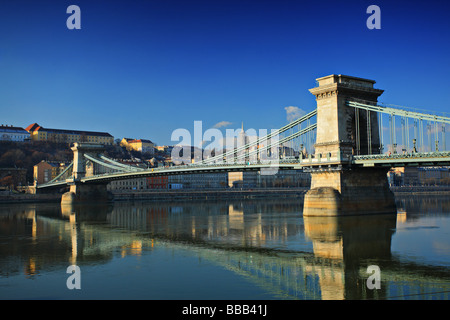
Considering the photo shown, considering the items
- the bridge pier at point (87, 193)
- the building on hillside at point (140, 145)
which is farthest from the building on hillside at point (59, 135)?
the bridge pier at point (87, 193)

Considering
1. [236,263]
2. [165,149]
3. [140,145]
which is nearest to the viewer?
[236,263]

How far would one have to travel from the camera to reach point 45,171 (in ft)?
314

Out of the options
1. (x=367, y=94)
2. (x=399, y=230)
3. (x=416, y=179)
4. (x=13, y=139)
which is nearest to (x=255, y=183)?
(x=416, y=179)

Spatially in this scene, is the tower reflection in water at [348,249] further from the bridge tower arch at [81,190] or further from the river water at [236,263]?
the bridge tower arch at [81,190]

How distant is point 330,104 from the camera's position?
31.9 meters

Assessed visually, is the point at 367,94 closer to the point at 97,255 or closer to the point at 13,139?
the point at 97,255

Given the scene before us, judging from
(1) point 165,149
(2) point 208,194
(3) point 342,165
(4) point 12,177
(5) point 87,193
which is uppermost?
(1) point 165,149

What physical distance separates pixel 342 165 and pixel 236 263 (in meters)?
Answer: 16.1

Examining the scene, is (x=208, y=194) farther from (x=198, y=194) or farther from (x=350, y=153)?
(x=350, y=153)

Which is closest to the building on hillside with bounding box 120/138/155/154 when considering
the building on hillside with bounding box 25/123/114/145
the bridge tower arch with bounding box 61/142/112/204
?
the building on hillside with bounding box 25/123/114/145

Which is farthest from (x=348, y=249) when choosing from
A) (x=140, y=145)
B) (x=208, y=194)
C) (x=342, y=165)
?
(x=140, y=145)

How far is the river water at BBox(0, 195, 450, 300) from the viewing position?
12.2 meters

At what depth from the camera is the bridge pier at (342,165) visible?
30.2 metres

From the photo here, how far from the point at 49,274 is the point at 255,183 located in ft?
362
